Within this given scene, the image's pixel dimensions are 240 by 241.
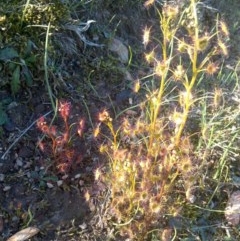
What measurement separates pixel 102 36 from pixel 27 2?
52cm

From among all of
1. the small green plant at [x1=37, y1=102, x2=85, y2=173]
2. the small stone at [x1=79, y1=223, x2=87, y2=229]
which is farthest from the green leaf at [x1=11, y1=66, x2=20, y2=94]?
the small stone at [x1=79, y1=223, x2=87, y2=229]

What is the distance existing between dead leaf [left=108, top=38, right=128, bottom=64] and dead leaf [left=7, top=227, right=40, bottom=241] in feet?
3.43

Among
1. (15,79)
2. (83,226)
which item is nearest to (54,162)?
(83,226)

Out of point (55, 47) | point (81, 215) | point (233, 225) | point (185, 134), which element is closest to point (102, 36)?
point (55, 47)

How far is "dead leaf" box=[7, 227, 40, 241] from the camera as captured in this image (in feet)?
6.43

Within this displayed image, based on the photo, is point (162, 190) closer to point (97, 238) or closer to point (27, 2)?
point (97, 238)

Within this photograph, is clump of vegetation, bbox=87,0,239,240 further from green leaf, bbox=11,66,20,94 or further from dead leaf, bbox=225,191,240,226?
green leaf, bbox=11,66,20,94

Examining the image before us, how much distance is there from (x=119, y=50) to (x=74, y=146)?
25.8 inches

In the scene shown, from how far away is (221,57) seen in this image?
285 cm

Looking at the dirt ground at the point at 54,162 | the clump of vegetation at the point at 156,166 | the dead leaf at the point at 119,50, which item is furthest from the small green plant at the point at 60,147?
the dead leaf at the point at 119,50

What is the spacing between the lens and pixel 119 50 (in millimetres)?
2676

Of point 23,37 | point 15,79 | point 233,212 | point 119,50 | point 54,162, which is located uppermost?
point 23,37

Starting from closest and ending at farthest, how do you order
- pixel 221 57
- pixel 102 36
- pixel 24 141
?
pixel 24 141 → pixel 102 36 → pixel 221 57

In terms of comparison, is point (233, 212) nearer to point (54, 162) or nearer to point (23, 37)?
point (54, 162)
